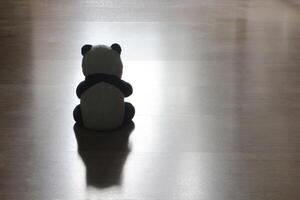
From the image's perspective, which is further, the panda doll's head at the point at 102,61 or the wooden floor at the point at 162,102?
the panda doll's head at the point at 102,61

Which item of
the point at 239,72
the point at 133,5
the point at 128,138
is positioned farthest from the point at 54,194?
the point at 133,5

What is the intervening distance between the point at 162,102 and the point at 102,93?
27 centimetres

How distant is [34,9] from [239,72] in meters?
1.02

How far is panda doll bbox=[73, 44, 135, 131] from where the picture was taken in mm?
1644

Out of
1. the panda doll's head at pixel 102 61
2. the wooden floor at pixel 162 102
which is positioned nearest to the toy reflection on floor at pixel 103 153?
the wooden floor at pixel 162 102

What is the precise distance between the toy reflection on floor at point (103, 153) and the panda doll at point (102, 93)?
2 cm

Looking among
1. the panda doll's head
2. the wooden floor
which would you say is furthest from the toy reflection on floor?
the panda doll's head

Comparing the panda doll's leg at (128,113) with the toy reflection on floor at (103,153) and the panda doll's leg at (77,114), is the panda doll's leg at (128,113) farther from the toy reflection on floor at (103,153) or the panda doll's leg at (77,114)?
the panda doll's leg at (77,114)

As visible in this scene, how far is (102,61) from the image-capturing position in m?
1.68

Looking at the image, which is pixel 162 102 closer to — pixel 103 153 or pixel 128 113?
pixel 128 113

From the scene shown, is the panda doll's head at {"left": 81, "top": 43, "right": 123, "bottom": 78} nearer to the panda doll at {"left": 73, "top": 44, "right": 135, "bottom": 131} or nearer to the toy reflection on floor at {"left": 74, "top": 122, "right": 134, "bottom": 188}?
the panda doll at {"left": 73, "top": 44, "right": 135, "bottom": 131}

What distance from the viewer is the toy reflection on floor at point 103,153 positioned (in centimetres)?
147

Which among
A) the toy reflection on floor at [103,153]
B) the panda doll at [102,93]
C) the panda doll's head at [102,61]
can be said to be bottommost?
the toy reflection on floor at [103,153]

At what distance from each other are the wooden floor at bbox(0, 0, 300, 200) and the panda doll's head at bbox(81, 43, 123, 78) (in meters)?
0.15
